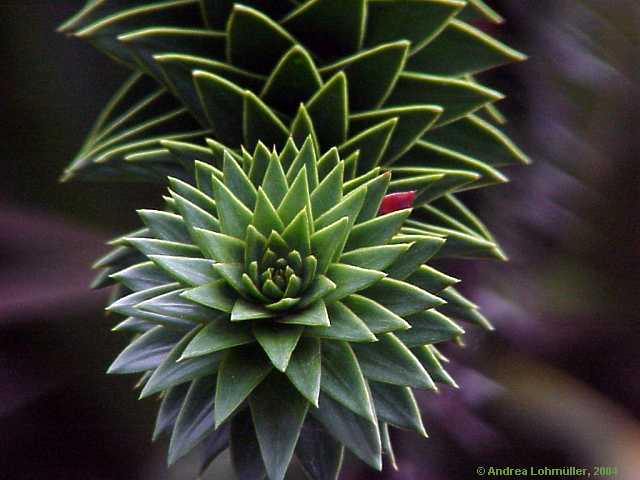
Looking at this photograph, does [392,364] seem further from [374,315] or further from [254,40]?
[254,40]

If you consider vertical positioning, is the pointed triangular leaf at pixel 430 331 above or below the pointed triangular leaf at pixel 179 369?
above

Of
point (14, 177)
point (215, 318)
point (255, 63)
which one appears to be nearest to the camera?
point (215, 318)

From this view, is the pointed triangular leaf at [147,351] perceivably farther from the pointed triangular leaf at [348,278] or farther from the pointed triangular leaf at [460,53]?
the pointed triangular leaf at [460,53]

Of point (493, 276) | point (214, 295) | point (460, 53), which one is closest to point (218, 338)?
point (214, 295)

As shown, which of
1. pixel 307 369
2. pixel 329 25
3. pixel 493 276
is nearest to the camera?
pixel 307 369

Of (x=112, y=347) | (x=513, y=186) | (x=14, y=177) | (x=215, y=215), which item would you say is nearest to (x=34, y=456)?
(x=112, y=347)

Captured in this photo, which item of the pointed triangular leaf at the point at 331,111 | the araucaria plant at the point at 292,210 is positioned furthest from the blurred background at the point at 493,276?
the pointed triangular leaf at the point at 331,111

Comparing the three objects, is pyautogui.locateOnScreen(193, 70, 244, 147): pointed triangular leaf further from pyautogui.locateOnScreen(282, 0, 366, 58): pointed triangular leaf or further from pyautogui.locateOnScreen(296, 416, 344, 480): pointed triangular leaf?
pyautogui.locateOnScreen(296, 416, 344, 480): pointed triangular leaf

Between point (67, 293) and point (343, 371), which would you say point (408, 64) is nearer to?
point (343, 371)
